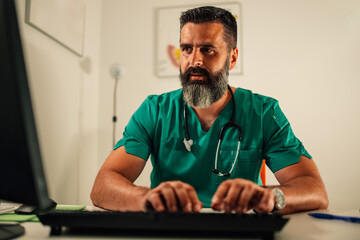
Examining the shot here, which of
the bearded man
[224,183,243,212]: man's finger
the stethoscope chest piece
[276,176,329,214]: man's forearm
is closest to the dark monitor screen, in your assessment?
[224,183,243,212]: man's finger

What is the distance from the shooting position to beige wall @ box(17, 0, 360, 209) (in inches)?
86.6

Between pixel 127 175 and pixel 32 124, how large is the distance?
0.67 metres

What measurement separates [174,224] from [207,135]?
2.34 feet

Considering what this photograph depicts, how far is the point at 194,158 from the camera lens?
3.69ft

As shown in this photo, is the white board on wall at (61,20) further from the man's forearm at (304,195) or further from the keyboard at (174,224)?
the man's forearm at (304,195)

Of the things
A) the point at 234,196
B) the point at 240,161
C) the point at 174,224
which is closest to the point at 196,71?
the point at 240,161

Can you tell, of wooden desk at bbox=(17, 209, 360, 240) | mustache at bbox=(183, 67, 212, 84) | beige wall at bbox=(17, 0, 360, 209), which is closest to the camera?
wooden desk at bbox=(17, 209, 360, 240)

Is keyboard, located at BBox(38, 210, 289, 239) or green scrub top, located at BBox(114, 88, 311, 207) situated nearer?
keyboard, located at BBox(38, 210, 289, 239)

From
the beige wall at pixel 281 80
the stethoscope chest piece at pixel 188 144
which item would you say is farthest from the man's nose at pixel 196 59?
the beige wall at pixel 281 80

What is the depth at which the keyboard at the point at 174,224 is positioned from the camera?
0.43 m

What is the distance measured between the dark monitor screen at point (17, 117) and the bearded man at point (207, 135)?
18.7 inches

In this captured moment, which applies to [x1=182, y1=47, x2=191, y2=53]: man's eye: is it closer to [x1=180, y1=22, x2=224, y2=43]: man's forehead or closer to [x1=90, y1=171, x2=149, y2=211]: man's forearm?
[x1=180, y1=22, x2=224, y2=43]: man's forehead

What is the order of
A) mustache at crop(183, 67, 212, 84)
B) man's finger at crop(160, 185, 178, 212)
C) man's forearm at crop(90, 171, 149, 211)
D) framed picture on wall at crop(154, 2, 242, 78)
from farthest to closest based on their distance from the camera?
1. framed picture on wall at crop(154, 2, 242, 78)
2. mustache at crop(183, 67, 212, 84)
3. man's forearm at crop(90, 171, 149, 211)
4. man's finger at crop(160, 185, 178, 212)

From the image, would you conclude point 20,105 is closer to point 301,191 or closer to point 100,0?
point 301,191
